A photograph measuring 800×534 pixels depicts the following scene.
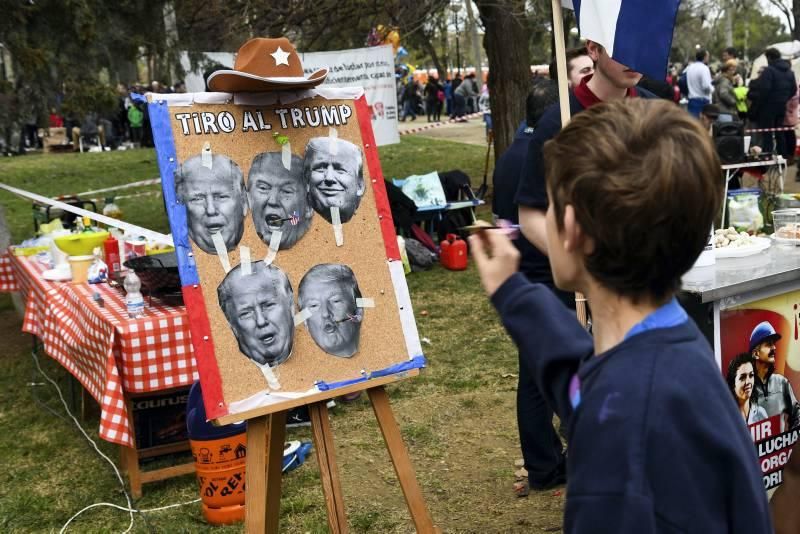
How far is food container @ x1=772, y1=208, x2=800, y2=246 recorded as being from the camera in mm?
3879

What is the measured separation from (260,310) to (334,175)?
57cm

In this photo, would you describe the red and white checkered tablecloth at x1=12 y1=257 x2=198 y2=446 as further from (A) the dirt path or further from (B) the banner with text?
(A) the dirt path

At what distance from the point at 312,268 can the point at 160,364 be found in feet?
4.83

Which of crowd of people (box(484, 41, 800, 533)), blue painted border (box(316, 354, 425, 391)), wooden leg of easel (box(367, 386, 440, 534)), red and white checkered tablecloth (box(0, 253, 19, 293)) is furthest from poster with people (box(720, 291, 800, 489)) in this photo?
red and white checkered tablecloth (box(0, 253, 19, 293))

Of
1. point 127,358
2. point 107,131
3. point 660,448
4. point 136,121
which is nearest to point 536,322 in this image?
point 660,448

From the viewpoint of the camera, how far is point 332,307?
124 inches

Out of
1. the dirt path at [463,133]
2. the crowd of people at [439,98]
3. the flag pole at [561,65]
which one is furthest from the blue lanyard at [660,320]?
the crowd of people at [439,98]

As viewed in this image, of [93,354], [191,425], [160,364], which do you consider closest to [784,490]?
[191,425]

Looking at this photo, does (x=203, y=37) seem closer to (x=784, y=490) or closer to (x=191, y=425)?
(x=191, y=425)

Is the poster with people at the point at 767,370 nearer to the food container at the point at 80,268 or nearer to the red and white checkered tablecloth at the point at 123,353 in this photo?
the red and white checkered tablecloth at the point at 123,353

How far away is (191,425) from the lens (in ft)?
12.8

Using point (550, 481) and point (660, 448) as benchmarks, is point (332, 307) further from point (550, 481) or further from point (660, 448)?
point (660, 448)

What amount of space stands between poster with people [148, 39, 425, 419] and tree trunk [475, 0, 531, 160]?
7.55 metres

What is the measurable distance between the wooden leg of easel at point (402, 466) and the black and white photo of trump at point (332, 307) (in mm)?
241
